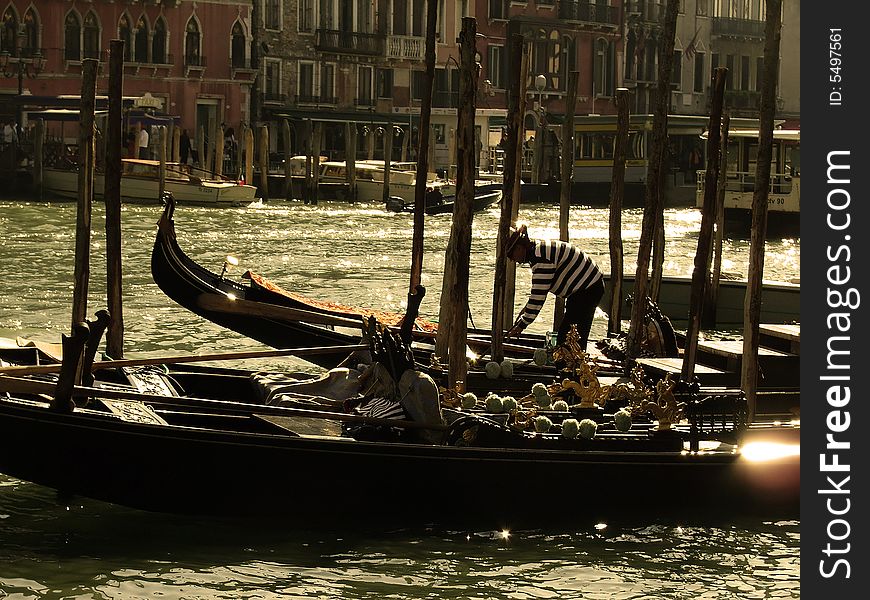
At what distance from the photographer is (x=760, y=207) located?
6051mm

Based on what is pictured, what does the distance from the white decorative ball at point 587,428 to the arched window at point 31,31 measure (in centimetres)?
1926

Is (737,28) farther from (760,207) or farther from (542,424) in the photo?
(542,424)

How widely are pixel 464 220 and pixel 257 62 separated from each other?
2014 centimetres

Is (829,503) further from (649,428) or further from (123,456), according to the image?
(123,456)

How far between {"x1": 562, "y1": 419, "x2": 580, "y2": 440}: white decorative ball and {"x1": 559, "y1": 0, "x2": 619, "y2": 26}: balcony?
2531 cm

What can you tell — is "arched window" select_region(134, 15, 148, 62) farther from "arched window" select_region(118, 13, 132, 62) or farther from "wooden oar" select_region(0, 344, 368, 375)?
"wooden oar" select_region(0, 344, 368, 375)

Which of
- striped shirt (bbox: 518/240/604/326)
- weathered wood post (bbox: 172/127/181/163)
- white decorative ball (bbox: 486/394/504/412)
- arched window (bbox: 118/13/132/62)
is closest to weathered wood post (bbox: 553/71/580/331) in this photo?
striped shirt (bbox: 518/240/604/326)

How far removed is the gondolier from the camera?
23.2 feet

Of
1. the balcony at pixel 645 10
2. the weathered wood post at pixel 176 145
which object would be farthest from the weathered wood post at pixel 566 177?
the balcony at pixel 645 10

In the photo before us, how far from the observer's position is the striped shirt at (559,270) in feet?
23.5

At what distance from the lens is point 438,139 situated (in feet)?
93.7

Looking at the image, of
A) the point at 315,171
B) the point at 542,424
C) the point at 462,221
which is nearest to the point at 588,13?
the point at 315,171

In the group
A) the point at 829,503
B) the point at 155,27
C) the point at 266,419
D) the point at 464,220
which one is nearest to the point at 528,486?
the point at 266,419

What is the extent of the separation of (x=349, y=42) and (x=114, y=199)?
20669mm
